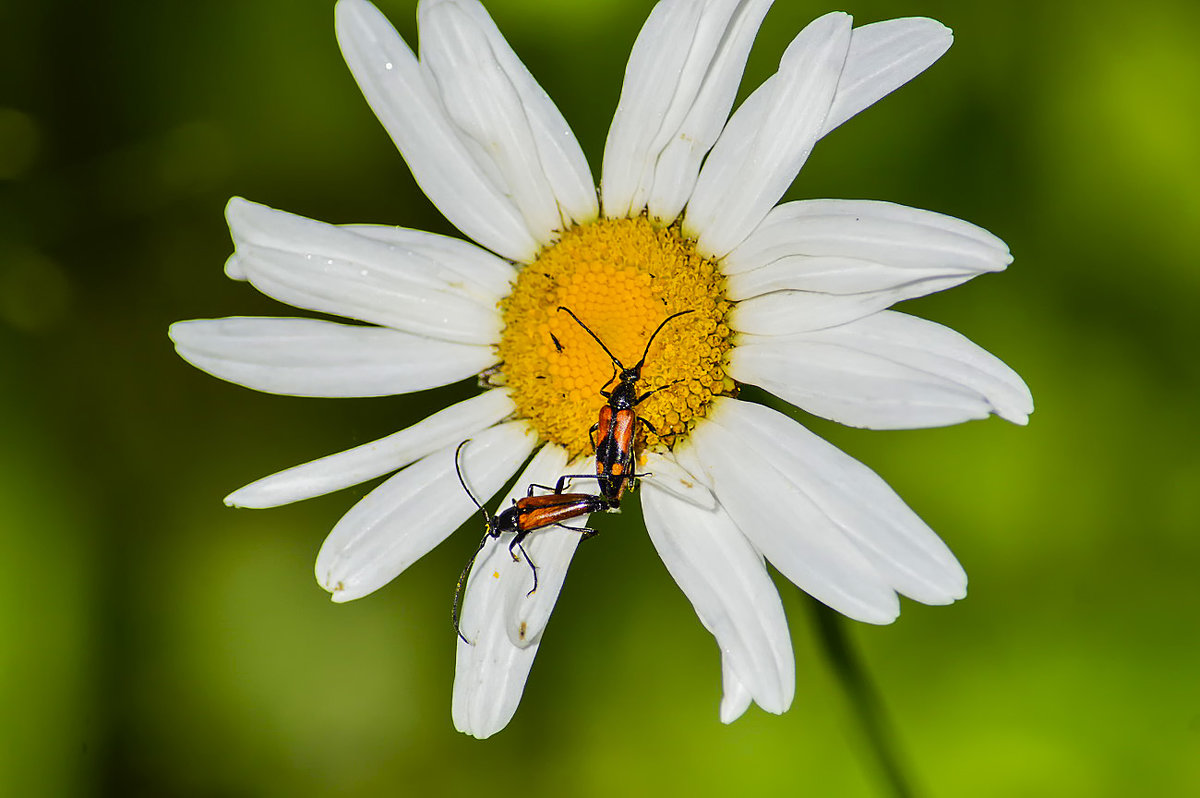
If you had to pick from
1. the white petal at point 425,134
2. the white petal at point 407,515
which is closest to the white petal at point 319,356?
the white petal at point 407,515

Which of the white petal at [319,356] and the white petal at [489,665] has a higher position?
the white petal at [319,356]

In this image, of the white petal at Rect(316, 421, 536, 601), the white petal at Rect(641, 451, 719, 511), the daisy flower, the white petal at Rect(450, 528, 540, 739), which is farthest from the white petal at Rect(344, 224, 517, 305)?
the white petal at Rect(450, 528, 540, 739)

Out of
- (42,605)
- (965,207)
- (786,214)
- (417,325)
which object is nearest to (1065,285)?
(965,207)

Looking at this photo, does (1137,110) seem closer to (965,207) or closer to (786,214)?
(965,207)

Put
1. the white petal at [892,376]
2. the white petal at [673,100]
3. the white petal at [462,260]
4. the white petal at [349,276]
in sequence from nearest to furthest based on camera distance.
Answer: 1. the white petal at [892,376]
2. the white petal at [673,100]
3. the white petal at [349,276]
4. the white petal at [462,260]

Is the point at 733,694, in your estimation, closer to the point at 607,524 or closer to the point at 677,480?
the point at 677,480

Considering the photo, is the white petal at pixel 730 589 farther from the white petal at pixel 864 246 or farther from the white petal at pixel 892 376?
the white petal at pixel 864 246
